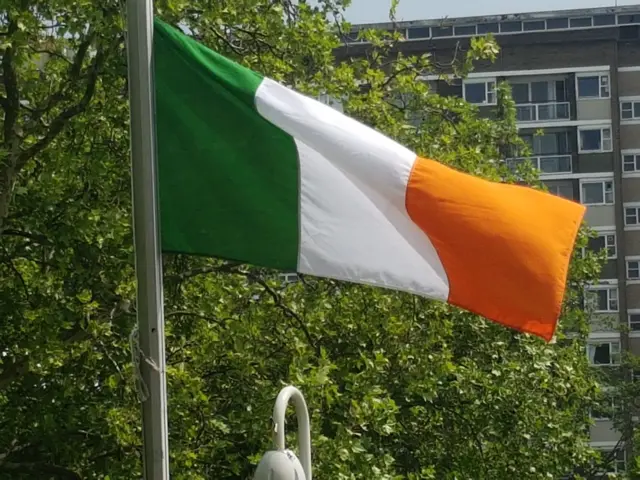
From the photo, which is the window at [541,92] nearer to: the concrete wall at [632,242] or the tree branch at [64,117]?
the concrete wall at [632,242]

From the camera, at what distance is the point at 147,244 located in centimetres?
578

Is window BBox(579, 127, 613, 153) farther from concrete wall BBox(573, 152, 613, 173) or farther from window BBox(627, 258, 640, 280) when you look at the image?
window BBox(627, 258, 640, 280)

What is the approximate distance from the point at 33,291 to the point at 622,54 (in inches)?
1628

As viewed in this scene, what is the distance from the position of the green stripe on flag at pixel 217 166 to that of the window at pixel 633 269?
4466 centimetres

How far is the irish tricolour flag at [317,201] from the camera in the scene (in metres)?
6.08

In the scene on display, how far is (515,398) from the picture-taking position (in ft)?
50.6

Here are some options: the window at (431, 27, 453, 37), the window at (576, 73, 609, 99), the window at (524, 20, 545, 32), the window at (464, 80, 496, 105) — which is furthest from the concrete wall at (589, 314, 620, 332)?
the window at (431, 27, 453, 37)

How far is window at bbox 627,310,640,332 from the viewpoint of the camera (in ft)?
160

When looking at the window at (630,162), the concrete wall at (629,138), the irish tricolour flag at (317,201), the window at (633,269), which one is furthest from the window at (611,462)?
the irish tricolour flag at (317,201)

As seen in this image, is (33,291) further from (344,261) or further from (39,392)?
(344,261)

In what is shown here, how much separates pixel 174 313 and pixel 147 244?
19.8ft

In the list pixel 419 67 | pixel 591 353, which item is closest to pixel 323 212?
pixel 419 67

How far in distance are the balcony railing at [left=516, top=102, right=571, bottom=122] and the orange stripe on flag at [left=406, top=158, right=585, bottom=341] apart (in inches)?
1743

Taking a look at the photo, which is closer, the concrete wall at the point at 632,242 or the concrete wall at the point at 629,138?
the concrete wall at the point at 632,242
